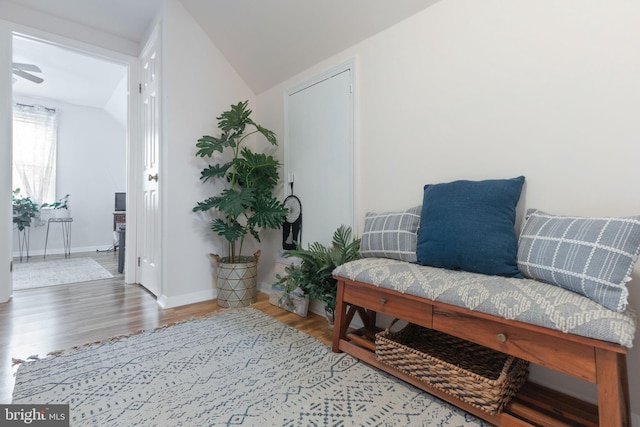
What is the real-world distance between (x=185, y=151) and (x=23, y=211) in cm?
399

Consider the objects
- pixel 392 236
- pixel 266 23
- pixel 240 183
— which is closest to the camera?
pixel 392 236

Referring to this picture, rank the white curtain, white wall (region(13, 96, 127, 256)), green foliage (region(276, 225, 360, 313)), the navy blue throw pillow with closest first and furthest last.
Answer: the navy blue throw pillow < green foliage (region(276, 225, 360, 313)) < the white curtain < white wall (region(13, 96, 127, 256))

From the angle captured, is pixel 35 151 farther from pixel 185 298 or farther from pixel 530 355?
pixel 530 355

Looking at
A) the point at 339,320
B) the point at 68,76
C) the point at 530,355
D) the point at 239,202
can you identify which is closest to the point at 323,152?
the point at 239,202

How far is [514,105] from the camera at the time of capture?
1426 millimetres

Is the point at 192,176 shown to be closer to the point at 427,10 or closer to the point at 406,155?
the point at 406,155

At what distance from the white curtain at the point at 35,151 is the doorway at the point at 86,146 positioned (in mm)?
116

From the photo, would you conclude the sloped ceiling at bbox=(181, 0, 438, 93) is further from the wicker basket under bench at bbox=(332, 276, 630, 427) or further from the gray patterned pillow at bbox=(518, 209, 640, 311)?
the wicker basket under bench at bbox=(332, 276, 630, 427)

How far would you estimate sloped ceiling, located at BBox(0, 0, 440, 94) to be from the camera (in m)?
1.94

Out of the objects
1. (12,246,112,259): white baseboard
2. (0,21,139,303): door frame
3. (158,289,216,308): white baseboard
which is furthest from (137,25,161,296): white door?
(12,246,112,259): white baseboard

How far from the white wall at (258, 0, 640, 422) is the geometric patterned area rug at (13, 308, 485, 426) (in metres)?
0.75

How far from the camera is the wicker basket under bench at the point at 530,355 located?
85 cm

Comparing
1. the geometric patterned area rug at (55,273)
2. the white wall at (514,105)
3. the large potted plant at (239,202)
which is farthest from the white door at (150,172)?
the white wall at (514,105)

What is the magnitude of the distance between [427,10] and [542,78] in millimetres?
796
